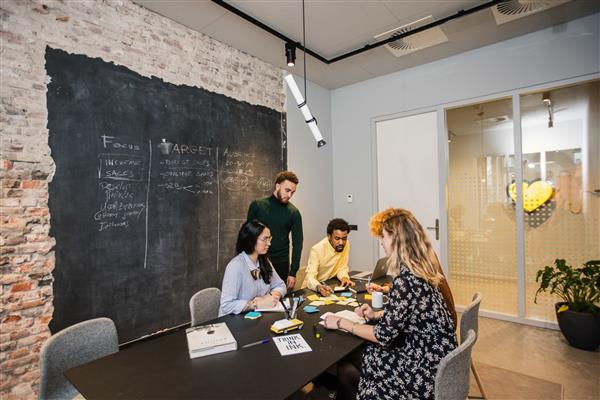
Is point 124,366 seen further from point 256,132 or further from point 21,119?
point 256,132

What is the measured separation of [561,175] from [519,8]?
189 centimetres

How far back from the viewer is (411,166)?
431 centimetres

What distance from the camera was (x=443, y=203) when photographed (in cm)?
403

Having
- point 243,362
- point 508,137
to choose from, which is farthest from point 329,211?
point 243,362

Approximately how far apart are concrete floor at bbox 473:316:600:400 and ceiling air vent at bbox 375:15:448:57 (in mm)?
3226

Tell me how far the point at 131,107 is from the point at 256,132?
1.40 metres

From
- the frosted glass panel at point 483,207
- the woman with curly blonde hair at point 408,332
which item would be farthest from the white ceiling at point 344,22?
the woman with curly blonde hair at point 408,332

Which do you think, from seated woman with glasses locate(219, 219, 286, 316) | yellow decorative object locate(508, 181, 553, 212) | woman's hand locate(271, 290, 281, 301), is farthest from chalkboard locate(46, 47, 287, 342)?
yellow decorative object locate(508, 181, 553, 212)

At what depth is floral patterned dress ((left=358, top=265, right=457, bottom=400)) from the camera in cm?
147

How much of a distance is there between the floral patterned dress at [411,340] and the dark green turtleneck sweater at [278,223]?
1.55m

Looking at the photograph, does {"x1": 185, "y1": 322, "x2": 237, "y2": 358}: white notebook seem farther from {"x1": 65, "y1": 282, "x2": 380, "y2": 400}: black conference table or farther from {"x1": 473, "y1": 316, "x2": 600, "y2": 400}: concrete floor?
{"x1": 473, "y1": 316, "x2": 600, "y2": 400}: concrete floor

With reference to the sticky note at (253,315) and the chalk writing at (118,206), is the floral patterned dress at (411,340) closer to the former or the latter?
the sticky note at (253,315)

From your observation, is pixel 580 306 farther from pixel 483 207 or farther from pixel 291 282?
pixel 291 282

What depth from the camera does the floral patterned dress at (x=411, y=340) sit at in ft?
4.82
